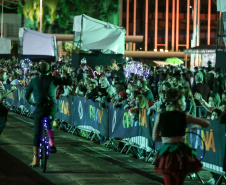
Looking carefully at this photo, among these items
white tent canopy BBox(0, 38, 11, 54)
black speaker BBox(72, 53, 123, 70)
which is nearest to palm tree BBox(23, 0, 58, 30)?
white tent canopy BBox(0, 38, 11, 54)

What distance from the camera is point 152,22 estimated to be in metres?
95.1

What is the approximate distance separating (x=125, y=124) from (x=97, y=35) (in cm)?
1198

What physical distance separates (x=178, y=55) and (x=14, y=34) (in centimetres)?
2298

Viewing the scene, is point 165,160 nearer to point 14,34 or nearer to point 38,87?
point 38,87

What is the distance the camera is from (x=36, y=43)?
26.4 metres

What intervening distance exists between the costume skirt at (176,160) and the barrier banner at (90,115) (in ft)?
25.7

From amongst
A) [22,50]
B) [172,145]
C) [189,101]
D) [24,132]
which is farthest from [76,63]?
[172,145]

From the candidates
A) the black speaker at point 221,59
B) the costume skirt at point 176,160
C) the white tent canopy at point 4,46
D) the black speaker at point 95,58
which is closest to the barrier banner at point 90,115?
the black speaker at point 221,59

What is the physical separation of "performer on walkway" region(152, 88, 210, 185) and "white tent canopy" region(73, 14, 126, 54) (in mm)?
17861

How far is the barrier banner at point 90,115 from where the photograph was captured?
14.8 m

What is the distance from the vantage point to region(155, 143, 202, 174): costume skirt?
6594mm

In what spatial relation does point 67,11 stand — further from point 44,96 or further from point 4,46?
point 44,96

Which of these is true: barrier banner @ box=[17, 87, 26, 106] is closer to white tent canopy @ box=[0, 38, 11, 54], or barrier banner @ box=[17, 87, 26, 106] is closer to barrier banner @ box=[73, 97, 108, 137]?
barrier banner @ box=[73, 97, 108, 137]

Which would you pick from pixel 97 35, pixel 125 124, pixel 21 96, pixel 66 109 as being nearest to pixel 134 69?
pixel 97 35
